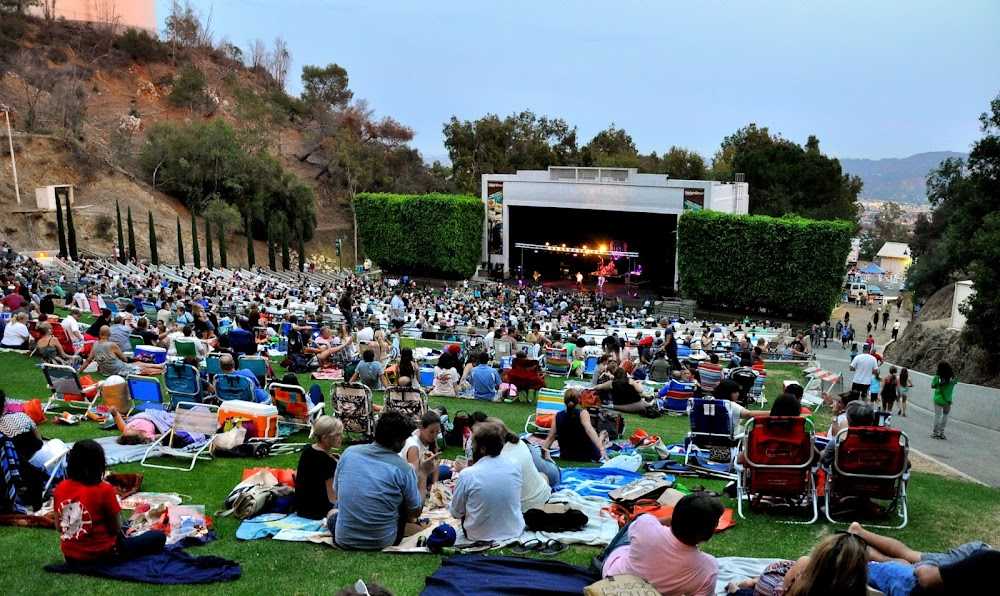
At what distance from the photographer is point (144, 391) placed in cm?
939

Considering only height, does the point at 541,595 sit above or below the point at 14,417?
below

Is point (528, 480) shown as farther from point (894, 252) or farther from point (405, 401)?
point (894, 252)

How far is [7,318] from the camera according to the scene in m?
15.0

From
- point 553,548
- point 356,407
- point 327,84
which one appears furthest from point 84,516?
point 327,84

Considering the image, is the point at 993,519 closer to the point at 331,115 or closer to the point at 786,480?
the point at 786,480

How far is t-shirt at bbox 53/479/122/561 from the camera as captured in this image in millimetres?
4988

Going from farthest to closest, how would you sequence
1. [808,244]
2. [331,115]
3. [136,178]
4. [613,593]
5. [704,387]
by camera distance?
[331,115] < [136,178] < [808,244] < [704,387] < [613,593]

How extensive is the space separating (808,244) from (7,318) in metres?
33.1

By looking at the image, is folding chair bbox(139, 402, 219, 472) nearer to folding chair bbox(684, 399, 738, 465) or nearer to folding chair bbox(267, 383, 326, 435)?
folding chair bbox(267, 383, 326, 435)

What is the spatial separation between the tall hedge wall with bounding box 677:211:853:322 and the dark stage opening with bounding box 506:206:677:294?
17.2 ft

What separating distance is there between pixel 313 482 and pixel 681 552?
9.72ft

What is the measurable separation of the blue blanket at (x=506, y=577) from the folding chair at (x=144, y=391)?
5.53m

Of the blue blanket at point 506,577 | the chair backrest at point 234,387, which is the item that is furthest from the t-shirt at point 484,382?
the blue blanket at point 506,577

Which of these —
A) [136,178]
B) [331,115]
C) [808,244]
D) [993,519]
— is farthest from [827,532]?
[331,115]
